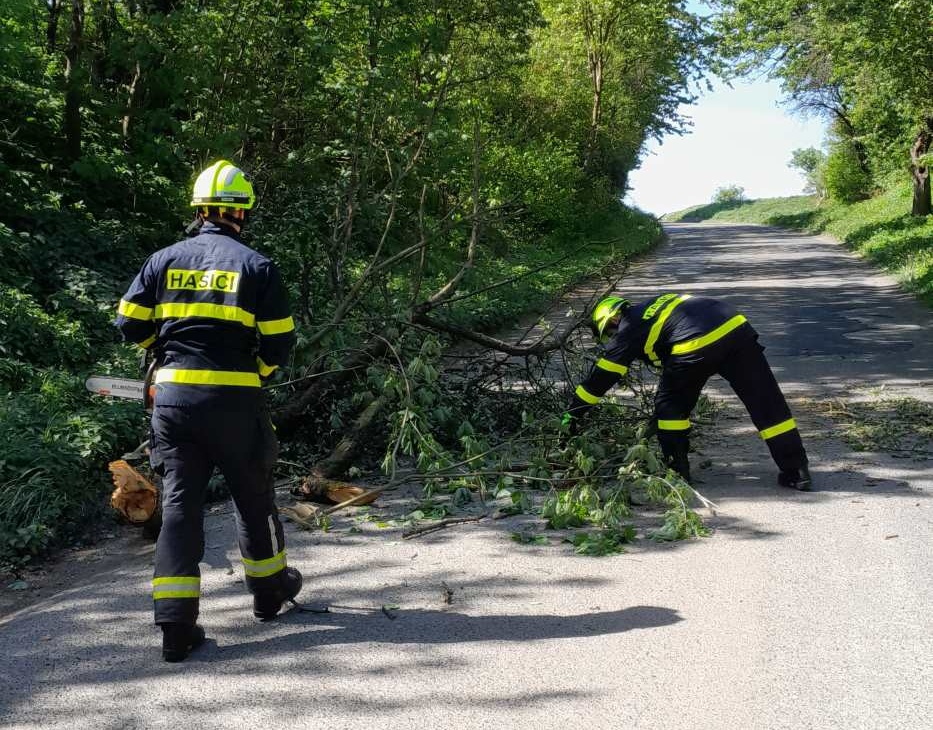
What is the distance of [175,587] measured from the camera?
3906 millimetres

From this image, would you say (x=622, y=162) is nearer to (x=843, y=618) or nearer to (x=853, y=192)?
(x=853, y=192)

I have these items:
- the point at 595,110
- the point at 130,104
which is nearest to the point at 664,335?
the point at 130,104

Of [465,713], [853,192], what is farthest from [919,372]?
[853,192]

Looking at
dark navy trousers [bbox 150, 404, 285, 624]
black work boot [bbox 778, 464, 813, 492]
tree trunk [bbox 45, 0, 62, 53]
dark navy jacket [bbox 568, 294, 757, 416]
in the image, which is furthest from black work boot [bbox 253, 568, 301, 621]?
tree trunk [bbox 45, 0, 62, 53]

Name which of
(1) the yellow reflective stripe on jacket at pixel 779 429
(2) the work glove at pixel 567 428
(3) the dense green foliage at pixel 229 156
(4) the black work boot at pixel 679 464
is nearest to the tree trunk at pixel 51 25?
(3) the dense green foliage at pixel 229 156

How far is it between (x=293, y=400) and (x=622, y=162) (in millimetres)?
35094

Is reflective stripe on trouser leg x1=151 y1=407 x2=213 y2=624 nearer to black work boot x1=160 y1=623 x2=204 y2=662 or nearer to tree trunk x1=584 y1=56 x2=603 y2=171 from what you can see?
black work boot x1=160 y1=623 x2=204 y2=662

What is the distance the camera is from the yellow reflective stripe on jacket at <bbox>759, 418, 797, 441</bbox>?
6.04 metres

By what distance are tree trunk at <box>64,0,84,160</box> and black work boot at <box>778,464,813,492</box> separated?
9.16 meters

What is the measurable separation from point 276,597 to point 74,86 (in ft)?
28.8

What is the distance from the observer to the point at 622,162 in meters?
39.8

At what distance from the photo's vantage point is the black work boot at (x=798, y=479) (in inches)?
237

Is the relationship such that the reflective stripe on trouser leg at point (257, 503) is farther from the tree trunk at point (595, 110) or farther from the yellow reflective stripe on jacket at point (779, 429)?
the tree trunk at point (595, 110)

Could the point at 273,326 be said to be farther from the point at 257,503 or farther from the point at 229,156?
the point at 229,156
